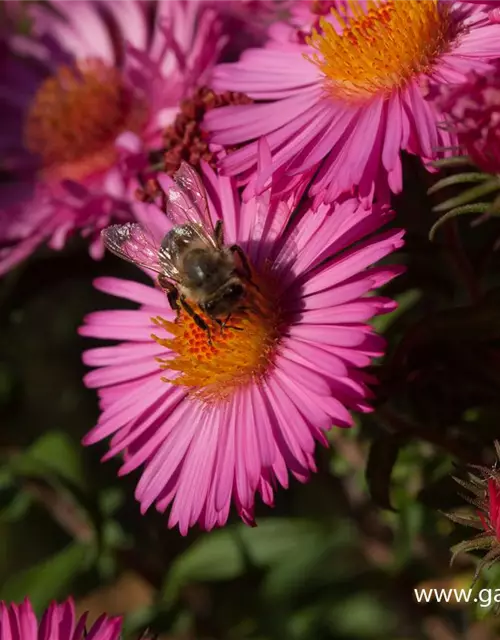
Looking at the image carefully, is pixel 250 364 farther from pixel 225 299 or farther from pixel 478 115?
pixel 478 115

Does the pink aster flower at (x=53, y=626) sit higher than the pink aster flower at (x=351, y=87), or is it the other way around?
the pink aster flower at (x=351, y=87)

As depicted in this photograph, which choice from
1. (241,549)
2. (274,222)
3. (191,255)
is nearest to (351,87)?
(274,222)

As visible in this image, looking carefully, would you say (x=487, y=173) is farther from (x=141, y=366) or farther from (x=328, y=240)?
(x=141, y=366)

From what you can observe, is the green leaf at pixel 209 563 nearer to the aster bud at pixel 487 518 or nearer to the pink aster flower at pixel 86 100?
the pink aster flower at pixel 86 100

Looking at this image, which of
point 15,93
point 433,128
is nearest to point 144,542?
point 15,93

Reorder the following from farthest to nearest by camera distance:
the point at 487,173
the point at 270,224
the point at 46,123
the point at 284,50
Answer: the point at 46,123 → the point at 284,50 → the point at 270,224 → the point at 487,173

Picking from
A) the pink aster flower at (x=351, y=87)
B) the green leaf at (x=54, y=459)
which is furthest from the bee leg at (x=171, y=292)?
the green leaf at (x=54, y=459)
